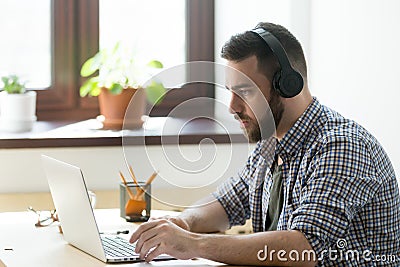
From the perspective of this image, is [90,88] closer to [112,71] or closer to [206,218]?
[112,71]

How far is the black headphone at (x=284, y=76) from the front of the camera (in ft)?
6.82

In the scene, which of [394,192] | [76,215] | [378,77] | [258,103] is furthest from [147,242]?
[378,77]

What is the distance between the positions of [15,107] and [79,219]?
54.4 inches

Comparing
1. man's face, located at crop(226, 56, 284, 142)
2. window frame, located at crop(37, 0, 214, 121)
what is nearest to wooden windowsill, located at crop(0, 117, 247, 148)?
window frame, located at crop(37, 0, 214, 121)

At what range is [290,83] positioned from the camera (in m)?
2.09

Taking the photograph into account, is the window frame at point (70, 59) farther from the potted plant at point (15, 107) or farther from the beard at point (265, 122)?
the beard at point (265, 122)

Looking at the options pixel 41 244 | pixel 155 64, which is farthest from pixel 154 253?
→ pixel 155 64

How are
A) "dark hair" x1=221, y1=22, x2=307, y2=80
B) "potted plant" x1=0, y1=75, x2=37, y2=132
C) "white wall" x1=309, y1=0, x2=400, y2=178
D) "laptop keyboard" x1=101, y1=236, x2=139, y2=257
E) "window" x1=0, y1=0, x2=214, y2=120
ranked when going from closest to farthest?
"laptop keyboard" x1=101, y1=236, x2=139, y2=257, "dark hair" x1=221, y1=22, x2=307, y2=80, "white wall" x1=309, y1=0, x2=400, y2=178, "potted plant" x1=0, y1=75, x2=37, y2=132, "window" x1=0, y1=0, x2=214, y2=120

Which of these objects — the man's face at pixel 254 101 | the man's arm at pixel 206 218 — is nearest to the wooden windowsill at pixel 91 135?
the man's arm at pixel 206 218

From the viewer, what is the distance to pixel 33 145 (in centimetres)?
319

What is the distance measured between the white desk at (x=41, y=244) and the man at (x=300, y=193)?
0.25ft

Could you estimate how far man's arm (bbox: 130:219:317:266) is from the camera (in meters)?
1.91

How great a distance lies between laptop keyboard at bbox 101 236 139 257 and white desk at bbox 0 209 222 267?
0.05 m

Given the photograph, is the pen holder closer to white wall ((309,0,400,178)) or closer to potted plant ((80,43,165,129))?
white wall ((309,0,400,178))
